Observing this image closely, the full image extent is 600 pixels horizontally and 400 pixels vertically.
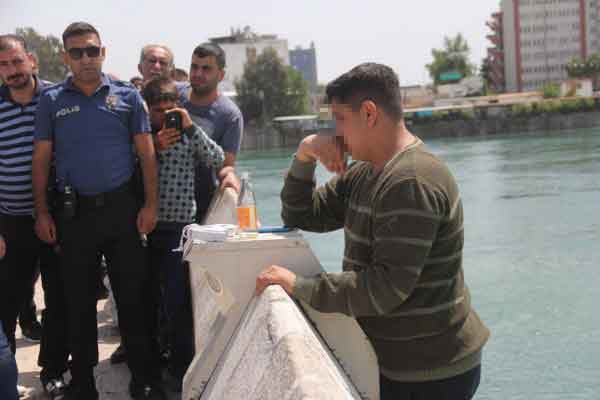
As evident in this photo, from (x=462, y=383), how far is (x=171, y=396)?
6.79 feet

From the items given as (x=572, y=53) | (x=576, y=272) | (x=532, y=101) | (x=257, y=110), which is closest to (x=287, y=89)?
(x=257, y=110)

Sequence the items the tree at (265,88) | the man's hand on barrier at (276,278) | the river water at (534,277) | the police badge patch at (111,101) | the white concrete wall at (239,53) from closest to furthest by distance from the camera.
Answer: the man's hand on barrier at (276,278)
the police badge patch at (111,101)
the river water at (534,277)
the tree at (265,88)
the white concrete wall at (239,53)

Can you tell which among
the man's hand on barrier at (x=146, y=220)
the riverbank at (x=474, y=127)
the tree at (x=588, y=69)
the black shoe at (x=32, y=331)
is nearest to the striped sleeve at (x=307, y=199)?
the man's hand on barrier at (x=146, y=220)

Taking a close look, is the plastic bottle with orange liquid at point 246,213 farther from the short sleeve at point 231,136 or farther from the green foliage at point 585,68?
the green foliage at point 585,68

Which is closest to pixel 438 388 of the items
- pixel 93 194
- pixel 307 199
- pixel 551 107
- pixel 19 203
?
pixel 307 199

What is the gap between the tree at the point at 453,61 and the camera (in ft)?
390

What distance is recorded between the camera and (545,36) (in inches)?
4380

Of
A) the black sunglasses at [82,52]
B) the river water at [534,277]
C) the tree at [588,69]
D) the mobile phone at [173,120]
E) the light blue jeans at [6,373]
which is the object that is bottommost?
the river water at [534,277]

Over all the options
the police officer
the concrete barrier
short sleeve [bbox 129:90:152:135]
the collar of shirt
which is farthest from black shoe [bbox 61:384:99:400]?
the collar of shirt

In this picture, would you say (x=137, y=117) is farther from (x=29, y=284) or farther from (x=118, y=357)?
(x=118, y=357)

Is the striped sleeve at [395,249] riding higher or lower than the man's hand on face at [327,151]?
lower

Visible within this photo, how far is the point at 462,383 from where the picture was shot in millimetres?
2338

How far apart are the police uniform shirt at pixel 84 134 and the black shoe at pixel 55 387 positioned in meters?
1.07

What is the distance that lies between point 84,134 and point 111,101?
220 millimetres
